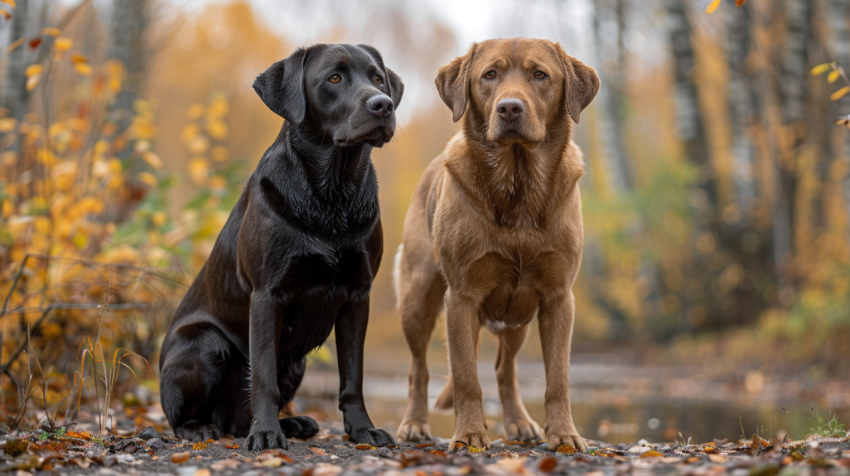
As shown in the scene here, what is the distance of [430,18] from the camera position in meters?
24.1

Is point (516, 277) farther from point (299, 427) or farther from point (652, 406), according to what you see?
point (652, 406)

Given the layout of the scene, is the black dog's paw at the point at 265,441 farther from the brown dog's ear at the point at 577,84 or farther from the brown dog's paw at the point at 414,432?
the brown dog's ear at the point at 577,84

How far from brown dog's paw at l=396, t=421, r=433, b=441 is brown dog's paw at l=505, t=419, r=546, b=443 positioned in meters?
0.48

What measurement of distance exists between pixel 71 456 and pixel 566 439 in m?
2.21

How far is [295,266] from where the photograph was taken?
3.49m

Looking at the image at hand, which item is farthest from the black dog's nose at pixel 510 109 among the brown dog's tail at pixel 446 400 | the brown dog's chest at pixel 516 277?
the brown dog's tail at pixel 446 400

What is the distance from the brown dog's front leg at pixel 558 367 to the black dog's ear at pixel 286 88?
1.64 m

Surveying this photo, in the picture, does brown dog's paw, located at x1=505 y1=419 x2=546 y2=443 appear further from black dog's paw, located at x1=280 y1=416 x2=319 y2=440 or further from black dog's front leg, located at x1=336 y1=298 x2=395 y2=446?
black dog's paw, located at x1=280 y1=416 x2=319 y2=440

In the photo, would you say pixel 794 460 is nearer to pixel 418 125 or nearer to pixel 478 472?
pixel 478 472

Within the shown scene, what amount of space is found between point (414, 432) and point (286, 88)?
2052mm

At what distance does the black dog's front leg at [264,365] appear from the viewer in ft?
11.0

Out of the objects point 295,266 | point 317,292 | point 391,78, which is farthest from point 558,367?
point 391,78

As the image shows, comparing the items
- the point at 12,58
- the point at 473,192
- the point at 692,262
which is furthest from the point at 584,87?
the point at 692,262

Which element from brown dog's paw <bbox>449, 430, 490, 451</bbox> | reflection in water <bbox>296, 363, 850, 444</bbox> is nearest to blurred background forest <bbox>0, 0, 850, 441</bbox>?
reflection in water <bbox>296, 363, 850, 444</bbox>
